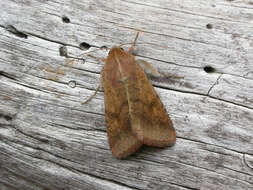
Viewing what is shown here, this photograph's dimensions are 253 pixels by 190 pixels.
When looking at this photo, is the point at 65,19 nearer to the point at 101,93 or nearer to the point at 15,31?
the point at 15,31

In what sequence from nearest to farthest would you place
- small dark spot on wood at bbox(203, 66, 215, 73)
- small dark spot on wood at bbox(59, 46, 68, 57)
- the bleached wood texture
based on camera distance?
the bleached wood texture, small dark spot on wood at bbox(203, 66, 215, 73), small dark spot on wood at bbox(59, 46, 68, 57)

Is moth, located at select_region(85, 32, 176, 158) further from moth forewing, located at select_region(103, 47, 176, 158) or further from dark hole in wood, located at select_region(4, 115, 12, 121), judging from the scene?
dark hole in wood, located at select_region(4, 115, 12, 121)

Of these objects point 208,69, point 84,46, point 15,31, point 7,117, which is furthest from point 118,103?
point 15,31

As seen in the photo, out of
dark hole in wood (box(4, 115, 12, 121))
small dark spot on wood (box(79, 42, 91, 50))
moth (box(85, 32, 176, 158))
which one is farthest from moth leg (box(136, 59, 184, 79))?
dark hole in wood (box(4, 115, 12, 121))

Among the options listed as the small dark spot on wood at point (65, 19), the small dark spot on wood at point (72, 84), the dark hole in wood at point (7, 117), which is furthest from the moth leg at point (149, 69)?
the dark hole in wood at point (7, 117)

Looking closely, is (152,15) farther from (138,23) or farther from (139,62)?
(139,62)

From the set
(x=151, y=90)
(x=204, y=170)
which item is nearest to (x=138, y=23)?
(x=151, y=90)
